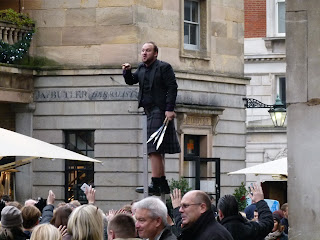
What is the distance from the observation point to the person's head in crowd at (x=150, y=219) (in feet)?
36.7

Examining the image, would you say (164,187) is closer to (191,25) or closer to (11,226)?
(11,226)

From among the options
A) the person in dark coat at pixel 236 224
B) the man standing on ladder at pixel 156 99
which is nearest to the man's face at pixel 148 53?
the man standing on ladder at pixel 156 99

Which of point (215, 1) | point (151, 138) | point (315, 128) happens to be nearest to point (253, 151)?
point (215, 1)

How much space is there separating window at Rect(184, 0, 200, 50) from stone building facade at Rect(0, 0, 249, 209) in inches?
1.6

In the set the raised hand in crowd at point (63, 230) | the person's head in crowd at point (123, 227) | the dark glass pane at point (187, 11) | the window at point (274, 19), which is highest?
the window at point (274, 19)

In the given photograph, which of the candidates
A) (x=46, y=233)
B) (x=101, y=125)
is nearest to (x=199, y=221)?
(x=46, y=233)

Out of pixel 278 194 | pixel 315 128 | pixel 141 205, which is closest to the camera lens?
pixel 141 205

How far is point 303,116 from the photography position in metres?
12.2

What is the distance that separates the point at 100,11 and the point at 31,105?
3.09 meters

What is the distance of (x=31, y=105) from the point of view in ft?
107

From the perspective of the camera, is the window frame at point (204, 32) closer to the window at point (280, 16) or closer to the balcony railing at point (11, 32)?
the balcony railing at point (11, 32)

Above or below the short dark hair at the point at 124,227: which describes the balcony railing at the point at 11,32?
above

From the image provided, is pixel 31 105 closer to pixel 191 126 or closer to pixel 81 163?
pixel 81 163

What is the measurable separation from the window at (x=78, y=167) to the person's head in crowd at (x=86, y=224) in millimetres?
20521
